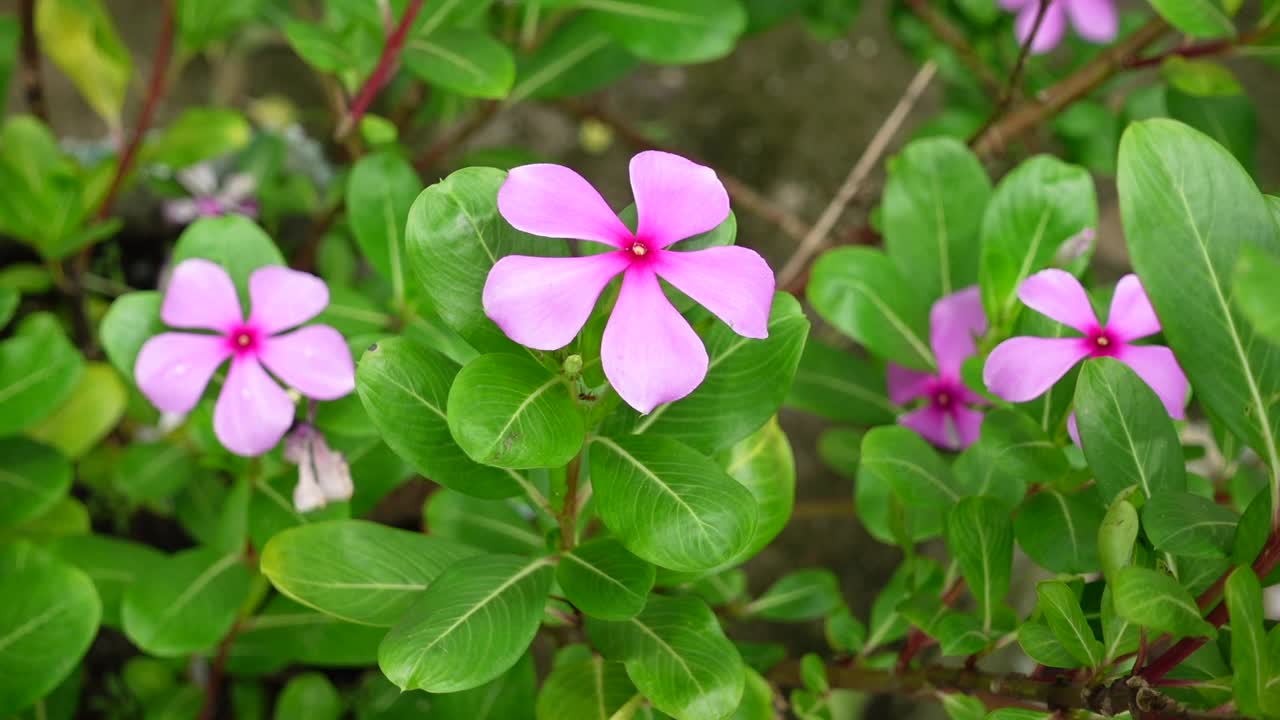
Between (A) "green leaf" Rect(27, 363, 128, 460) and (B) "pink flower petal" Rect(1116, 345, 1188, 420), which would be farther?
(A) "green leaf" Rect(27, 363, 128, 460)

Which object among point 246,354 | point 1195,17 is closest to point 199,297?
point 246,354

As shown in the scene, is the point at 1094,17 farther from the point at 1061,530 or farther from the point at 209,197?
the point at 209,197

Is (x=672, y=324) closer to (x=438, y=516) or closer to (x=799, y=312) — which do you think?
(x=799, y=312)

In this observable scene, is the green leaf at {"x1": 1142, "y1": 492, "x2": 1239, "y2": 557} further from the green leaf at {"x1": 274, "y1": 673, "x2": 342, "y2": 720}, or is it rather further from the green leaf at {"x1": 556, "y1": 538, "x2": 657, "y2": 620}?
the green leaf at {"x1": 274, "y1": 673, "x2": 342, "y2": 720}

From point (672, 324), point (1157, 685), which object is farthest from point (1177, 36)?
point (672, 324)

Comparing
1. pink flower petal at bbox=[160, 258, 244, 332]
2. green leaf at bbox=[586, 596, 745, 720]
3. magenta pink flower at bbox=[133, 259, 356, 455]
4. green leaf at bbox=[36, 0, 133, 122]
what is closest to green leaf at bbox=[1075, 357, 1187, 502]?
green leaf at bbox=[586, 596, 745, 720]
